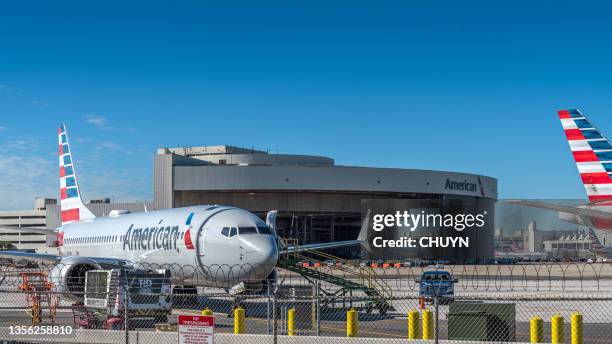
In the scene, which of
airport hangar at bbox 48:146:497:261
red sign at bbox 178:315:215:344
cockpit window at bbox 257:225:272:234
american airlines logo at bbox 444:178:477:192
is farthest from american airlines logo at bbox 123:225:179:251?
american airlines logo at bbox 444:178:477:192

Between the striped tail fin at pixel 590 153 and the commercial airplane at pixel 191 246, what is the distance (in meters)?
11.6

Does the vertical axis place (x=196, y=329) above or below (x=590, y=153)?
below

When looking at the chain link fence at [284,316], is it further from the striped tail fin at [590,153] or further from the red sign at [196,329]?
the striped tail fin at [590,153]

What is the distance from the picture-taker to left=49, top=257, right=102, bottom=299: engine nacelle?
31359 millimetres

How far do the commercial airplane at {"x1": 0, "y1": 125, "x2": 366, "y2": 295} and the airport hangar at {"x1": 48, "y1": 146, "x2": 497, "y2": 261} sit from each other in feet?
187

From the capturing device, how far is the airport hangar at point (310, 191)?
9756 cm

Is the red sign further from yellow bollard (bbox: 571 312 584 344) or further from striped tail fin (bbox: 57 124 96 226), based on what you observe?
striped tail fin (bbox: 57 124 96 226)

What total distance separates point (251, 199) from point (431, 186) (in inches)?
937

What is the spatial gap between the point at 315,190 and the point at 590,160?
74.2 m

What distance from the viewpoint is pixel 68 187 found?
169ft

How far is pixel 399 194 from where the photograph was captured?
10894 centimetres

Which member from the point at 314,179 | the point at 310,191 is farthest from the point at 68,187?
the point at 310,191

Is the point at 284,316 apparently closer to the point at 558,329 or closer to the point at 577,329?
the point at 558,329

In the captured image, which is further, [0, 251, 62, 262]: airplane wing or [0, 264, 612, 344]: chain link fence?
[0, 251, 62, 262]: airplane wing
